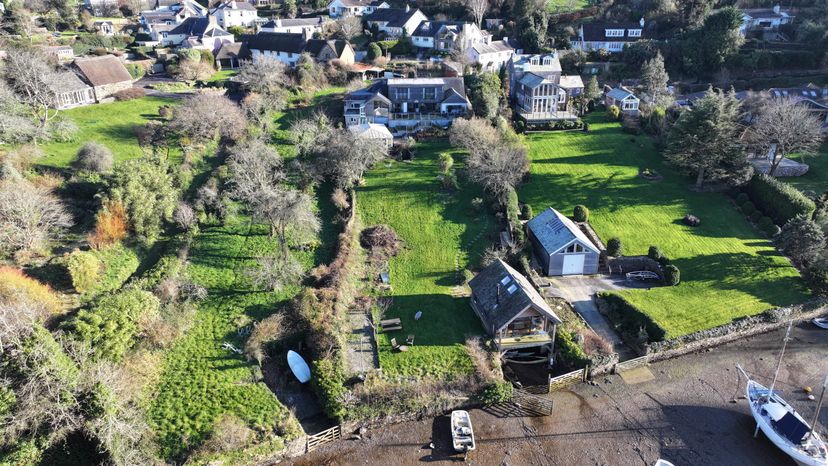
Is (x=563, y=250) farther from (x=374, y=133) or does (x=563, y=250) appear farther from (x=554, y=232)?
(x=374, y=133)

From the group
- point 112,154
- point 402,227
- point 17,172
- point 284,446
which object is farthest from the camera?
point 112,154

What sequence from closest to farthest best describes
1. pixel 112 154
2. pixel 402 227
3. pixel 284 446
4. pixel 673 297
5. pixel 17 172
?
pixel 284 446 < pixel 673 297 < pixel 17 172 < pixel 402 227 < pixel 112 154

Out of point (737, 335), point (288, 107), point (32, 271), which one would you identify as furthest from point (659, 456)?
point (288, 107)

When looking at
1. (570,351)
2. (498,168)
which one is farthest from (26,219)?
(570,351)

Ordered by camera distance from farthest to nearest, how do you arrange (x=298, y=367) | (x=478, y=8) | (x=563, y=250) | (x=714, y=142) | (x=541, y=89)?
(x=478, y=8) < (x=541, y=89) < (x=714, y=142) < (x=563, y=250) < (x=298, y=367)

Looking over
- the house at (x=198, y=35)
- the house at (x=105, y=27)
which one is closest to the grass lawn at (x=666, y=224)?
the house at (x=198, y=35)

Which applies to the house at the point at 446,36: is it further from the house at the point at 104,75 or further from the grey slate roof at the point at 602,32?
the house at the point at 104,75

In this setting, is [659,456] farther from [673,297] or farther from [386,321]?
[386,321]
